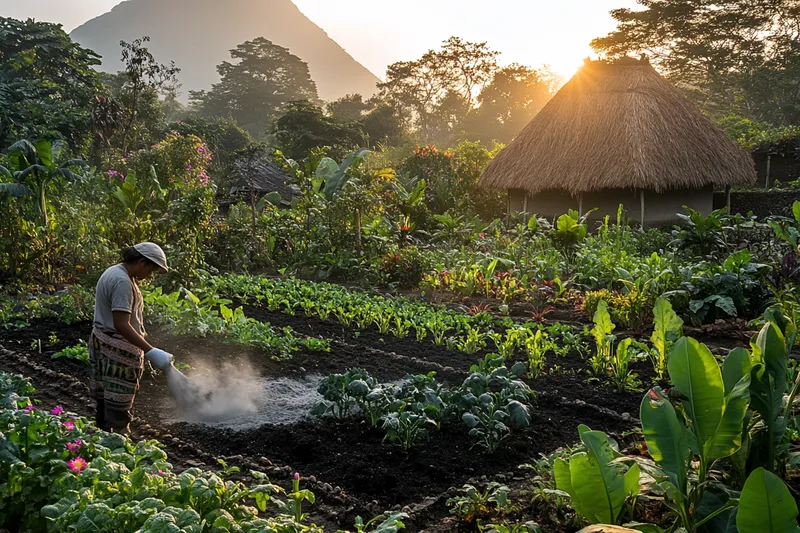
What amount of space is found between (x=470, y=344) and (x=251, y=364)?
1916mm

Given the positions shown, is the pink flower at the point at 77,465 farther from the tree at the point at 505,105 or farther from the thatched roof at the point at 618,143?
the tree at the point at 505,105

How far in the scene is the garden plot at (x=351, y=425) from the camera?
10.6 feet

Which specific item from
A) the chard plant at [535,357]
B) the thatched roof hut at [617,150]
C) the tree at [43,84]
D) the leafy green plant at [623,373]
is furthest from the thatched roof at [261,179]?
the leafy green plant at [623,373]

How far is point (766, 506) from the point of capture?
1784mm

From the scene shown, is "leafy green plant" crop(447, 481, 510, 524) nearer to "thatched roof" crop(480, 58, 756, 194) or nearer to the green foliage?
the green foliage

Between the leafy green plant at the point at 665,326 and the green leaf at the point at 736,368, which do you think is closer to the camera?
the green leaf at the point at 736,368

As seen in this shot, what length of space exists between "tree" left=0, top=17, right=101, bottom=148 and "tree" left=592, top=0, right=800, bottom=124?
65.8 ft

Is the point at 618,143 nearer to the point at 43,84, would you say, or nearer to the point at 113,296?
the point at 113,296

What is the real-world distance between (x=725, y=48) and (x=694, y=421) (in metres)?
26.5

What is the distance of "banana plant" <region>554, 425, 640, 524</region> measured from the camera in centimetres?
215

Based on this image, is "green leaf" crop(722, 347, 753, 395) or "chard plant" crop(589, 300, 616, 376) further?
"chard plant" crop(589, 300, 616, 376)

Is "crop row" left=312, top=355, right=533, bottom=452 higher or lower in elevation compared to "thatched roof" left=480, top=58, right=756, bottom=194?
lower

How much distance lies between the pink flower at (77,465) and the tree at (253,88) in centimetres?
5370

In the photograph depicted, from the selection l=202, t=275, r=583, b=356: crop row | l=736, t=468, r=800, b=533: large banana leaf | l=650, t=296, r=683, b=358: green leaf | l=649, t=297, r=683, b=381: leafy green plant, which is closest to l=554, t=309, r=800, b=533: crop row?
l=736, t=468, r=800, b=533: large banana leaf
